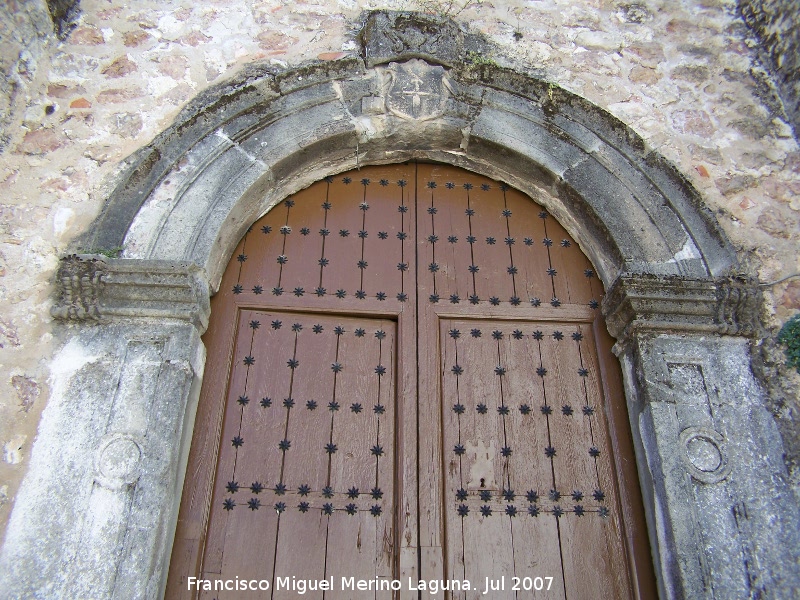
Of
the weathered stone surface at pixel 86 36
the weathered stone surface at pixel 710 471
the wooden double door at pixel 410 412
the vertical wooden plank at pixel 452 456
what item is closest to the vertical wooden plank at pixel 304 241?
the wooden double door at pixel 410 412

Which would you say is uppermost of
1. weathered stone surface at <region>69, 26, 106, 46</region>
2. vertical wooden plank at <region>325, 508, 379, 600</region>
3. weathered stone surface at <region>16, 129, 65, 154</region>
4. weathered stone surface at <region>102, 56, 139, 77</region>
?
weathered stone surface at <region>69, 26, 106, 46</region>

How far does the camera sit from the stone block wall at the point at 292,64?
11.0 feet

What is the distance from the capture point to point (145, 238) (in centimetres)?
337

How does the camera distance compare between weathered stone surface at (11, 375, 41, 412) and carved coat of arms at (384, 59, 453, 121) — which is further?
carved coat of arms at (384, 59, 453, 121)

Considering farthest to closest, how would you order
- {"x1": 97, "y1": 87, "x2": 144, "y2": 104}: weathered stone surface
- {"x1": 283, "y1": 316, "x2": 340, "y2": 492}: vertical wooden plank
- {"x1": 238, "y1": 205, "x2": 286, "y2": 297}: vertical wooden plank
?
{"x1": 97, "y1": 87, "x2": 144, "y2": 104}: weathered stone surface
{"x1": 238, "y1": 205, "x2": 286, "y2": 297}: vertical wooden plank
{"x1": 283, "y1": 316, "x2": 340, "y2": 492}: vertical wooden plank

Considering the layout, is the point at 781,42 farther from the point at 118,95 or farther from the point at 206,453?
the point at 206,453

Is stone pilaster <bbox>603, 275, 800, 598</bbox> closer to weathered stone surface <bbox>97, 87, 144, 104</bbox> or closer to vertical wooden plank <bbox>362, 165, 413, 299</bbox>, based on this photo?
vertical wooden plank <bbox>362, 165, 413, 299</bbox>

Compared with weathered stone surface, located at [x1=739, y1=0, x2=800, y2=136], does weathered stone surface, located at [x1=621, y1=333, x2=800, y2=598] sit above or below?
below

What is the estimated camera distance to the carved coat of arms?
3941 mm

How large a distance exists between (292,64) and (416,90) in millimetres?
679

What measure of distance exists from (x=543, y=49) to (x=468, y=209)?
1.04 metres

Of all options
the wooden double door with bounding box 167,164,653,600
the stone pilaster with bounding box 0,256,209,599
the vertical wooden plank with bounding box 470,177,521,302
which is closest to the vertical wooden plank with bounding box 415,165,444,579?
the wooden double door with bounding box 167,164,653,600

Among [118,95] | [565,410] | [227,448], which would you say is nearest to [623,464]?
[565,410]

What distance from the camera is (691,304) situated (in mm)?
3387
